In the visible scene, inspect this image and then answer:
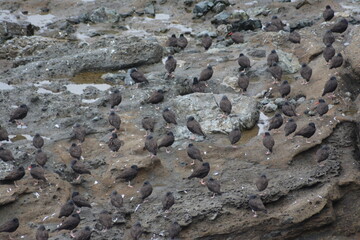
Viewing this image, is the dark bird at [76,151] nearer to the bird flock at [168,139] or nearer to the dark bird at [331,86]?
the bird flock at [168,139]

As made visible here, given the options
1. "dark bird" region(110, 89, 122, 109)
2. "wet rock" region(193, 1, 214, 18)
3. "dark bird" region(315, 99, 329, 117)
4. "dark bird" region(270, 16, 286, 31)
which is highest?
"dark bird" region(315, 99, 329, 117)

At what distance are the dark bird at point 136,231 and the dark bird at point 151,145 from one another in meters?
2.95

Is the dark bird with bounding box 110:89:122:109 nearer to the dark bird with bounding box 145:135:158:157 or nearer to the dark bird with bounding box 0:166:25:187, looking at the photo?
the dark bird with bounding box 145:135:158:157

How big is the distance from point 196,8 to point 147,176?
13.8m

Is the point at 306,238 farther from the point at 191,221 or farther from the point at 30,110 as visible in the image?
the point at 30,110

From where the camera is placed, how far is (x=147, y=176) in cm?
1806

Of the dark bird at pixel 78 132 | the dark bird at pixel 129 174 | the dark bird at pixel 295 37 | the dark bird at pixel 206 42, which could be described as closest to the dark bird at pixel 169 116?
the dark bird at pixel 78 132

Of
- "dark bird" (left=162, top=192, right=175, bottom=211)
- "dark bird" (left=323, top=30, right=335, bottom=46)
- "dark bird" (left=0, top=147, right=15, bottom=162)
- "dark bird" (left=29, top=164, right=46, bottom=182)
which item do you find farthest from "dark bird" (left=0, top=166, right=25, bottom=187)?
"dark bird" (left=323, top=30, right=335, bottom=46)

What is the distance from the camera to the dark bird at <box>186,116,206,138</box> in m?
19.3

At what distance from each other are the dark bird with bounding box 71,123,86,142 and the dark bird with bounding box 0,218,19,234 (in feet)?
12.4

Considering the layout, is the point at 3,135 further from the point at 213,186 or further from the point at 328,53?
the point at 328,53

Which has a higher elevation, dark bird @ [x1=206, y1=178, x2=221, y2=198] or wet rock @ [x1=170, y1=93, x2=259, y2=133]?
dark bird @ [x1=206, y1=178, x2=221, y2=198]

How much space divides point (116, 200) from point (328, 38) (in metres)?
10.1

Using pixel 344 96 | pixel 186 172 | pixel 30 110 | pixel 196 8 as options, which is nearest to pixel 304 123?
pixel 344 96
